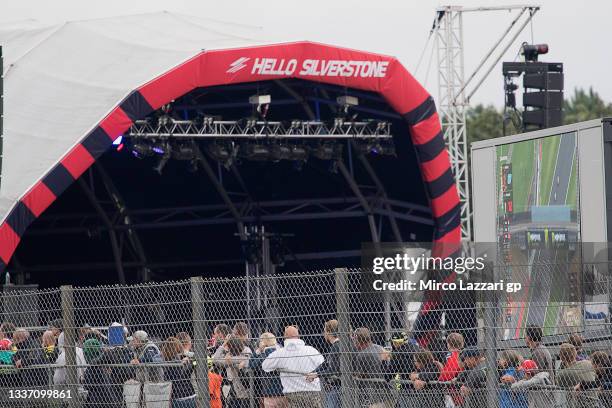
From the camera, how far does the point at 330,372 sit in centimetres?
923

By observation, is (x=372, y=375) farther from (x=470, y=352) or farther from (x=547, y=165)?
(x=547, y=165)

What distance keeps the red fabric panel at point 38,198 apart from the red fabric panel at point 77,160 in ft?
1.90

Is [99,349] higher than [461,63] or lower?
lower

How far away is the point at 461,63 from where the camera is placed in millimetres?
39750

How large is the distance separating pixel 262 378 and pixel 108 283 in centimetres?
2179

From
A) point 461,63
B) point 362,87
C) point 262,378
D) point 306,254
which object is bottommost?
point 262,378

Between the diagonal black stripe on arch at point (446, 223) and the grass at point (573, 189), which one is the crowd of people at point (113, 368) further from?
the diagonal black stripe on arch at point (446, 223)

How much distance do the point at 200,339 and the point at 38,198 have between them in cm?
1105

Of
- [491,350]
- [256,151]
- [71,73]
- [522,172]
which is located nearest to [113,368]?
[491,350]

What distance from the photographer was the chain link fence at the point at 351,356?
867 centimetres

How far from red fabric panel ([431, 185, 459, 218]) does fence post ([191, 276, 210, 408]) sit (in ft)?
54.7

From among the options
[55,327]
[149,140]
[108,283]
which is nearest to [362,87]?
[149,140]

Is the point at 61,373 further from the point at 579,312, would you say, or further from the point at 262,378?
the point at 579,312

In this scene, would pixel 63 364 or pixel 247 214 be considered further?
pixel 247 214
